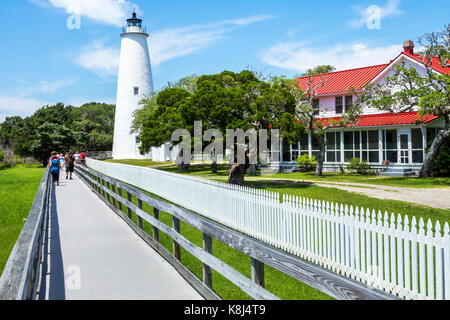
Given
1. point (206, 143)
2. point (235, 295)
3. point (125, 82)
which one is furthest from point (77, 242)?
point (125, 82)

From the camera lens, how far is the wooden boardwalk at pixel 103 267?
561cm

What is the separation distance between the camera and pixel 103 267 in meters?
6.82

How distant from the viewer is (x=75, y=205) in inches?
566

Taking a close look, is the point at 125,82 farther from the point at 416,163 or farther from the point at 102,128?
the point at 416,163

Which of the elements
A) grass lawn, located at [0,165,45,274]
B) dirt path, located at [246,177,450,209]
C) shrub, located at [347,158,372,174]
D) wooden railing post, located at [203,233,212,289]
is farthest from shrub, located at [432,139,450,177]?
wooden railing post, located at [203,233,212,289]

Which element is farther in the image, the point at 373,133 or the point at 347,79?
the point at 347,79

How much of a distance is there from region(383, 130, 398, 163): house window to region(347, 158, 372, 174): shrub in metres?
1.61

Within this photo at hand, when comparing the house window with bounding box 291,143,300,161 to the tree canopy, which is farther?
the tree canopy

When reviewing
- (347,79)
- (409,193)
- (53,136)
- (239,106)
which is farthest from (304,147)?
(53,136)

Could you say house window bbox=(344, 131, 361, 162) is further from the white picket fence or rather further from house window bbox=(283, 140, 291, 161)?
the white picket fence

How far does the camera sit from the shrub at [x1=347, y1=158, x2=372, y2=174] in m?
29.4

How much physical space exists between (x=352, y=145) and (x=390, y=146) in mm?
2898

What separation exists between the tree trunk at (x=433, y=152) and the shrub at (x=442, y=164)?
69 cm

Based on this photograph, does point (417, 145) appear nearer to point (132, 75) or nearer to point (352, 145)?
point (352, 145)
